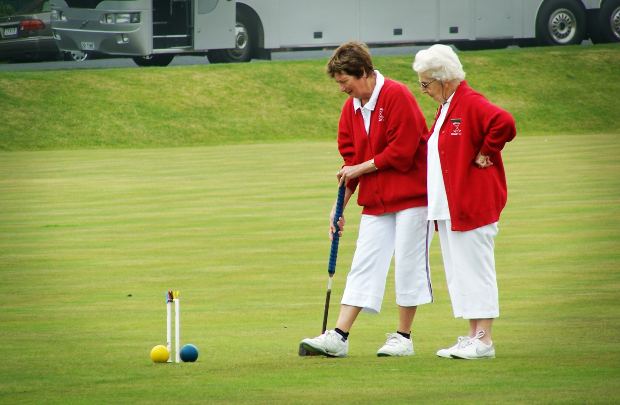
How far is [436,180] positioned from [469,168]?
0.70 feet

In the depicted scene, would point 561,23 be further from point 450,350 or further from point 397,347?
point 450,350

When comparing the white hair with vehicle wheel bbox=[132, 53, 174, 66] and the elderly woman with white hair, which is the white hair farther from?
vehicle wheel bbox=[132, 53, 174, 66]

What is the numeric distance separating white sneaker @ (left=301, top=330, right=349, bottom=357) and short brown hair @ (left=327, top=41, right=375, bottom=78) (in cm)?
146

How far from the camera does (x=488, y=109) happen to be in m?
7.38

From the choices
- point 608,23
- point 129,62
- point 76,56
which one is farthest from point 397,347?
point 608,23

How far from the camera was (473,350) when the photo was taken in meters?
7.40

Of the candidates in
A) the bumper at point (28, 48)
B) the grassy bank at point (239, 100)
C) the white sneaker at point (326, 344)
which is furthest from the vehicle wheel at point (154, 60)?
the white sneaker at point (326, 344)

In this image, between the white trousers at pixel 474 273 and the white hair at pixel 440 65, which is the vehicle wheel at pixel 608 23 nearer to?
the white hair at pixel 440 65

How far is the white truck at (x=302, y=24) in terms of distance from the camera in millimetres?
32531

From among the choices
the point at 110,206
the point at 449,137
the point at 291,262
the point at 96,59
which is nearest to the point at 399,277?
the point at 449,137

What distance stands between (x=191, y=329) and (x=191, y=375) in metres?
1.89

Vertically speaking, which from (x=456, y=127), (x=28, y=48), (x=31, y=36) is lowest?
(x=456, y=127)

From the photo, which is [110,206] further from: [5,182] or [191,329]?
[191,329]

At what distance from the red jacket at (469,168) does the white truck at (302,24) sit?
25444 mm
